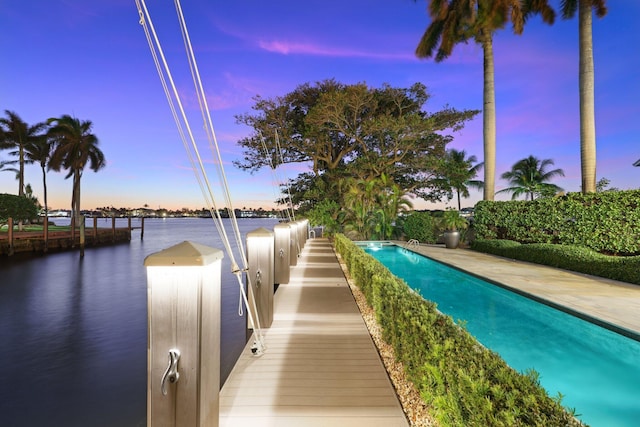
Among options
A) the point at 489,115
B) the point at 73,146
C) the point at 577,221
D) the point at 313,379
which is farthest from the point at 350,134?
the point at 73,146

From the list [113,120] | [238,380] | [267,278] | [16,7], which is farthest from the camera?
[113,120]

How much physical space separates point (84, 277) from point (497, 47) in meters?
21.1

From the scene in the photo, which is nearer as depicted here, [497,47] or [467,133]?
[497,47]

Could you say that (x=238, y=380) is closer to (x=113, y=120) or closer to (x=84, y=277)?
(x=84, y=277)

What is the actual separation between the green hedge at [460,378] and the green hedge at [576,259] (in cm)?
701

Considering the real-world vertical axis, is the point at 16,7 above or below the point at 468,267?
above

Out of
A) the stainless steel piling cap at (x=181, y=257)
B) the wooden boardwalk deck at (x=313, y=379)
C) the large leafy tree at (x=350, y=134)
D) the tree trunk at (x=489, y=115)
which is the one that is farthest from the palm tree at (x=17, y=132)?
the tree trunk at (x=489, y=115)

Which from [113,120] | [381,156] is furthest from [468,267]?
[113,120]

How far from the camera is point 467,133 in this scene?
62.2 ft

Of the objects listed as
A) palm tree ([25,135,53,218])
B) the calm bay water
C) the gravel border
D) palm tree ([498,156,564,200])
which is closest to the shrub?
the calm bay water

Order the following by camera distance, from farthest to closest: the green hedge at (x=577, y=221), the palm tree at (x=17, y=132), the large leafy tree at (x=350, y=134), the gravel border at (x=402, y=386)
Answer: the palm tree at (x=17, y=132)
the large leafy tree at (x=350, y=134)
the green hedge at (x=577, y=221)
the gravel border at (x=402, y=386)

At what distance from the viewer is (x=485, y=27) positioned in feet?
43.1

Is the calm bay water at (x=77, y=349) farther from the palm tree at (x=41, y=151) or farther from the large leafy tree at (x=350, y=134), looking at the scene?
the palm tree at (x=41, y=151)

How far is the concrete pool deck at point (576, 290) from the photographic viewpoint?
464cm
